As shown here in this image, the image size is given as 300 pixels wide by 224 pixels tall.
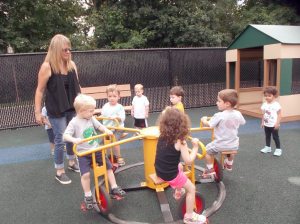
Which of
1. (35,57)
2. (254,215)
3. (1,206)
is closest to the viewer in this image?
(254,215)

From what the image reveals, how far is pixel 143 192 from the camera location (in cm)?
368

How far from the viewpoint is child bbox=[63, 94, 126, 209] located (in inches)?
122

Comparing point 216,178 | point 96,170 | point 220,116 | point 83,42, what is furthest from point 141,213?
point 83,42

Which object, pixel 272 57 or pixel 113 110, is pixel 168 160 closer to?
pixel 113 110

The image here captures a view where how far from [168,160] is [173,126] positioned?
338 millimetres

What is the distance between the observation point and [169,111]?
2.73 metres

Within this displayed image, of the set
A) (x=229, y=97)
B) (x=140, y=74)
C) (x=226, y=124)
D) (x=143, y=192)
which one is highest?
(x=140, y=74)

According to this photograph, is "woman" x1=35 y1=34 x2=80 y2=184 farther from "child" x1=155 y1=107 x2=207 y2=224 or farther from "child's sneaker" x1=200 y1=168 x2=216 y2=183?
"child's sneaker" x1=200 y1=168 x2=216 y2=183

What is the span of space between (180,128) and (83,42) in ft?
53.0

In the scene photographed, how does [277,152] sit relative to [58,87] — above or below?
below

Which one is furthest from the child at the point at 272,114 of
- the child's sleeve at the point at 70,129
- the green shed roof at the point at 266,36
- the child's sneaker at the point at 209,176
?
the child's sleeve at the point at 70,129

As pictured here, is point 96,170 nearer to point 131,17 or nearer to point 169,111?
point 169,111

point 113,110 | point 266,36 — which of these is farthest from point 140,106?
point 266,36

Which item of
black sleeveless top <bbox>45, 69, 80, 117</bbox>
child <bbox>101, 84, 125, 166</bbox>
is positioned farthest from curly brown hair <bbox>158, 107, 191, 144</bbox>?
child <bbox>101, 84, 125, 166</bbox>
